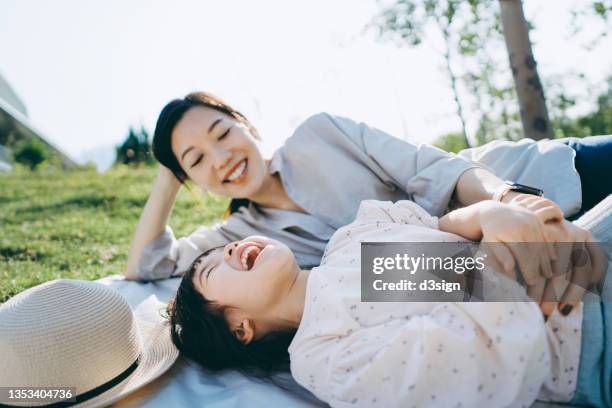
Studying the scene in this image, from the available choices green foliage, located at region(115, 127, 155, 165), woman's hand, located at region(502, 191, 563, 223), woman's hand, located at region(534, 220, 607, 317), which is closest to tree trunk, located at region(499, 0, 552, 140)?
woman's hand, located at region(502, 191, 563, 223)

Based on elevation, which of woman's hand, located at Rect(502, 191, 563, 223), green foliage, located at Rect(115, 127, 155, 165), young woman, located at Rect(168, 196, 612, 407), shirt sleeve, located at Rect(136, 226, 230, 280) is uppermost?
woman's hand, located at Rect(502, 191, 563, 223)

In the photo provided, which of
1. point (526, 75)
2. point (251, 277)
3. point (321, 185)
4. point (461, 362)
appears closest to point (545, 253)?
point (461, 362)

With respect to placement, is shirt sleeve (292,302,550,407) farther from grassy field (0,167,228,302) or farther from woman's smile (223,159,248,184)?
grassy field (0,167,228,302)

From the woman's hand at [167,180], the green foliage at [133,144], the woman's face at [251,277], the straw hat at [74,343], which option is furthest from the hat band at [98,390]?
the green foliage at [133,144]

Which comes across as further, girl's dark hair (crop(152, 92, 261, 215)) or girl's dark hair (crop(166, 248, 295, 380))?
girl's dark hair (crop(152, 92, 261, 215))

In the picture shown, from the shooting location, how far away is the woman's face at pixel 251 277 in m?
1.77

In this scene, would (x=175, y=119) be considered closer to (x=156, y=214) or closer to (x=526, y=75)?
(x=156, y=214)

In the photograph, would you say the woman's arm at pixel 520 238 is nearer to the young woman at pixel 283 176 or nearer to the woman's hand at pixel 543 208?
the woman's hand at pixel 543 208

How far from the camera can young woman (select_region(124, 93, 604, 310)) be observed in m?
2.46

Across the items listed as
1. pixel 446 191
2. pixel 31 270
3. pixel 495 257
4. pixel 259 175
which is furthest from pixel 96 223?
pixel 495 257

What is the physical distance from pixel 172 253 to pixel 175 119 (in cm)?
88

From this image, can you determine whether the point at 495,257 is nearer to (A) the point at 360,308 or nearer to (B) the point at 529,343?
(B) the point at 529,343

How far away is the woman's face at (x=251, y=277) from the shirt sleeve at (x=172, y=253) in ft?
3.39

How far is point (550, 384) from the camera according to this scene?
1382 millimetres
